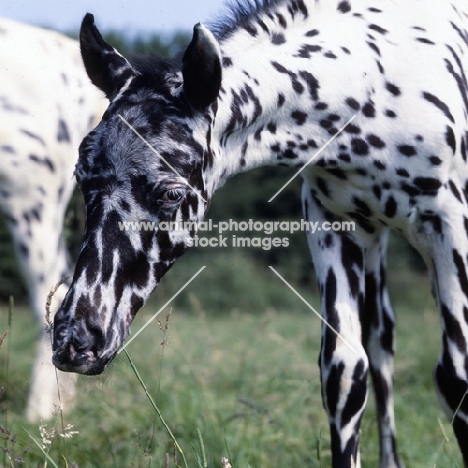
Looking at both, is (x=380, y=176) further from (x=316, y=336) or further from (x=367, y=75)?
(x=316, y=336)

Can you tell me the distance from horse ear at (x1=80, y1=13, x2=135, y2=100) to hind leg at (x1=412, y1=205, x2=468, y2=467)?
1.05 m

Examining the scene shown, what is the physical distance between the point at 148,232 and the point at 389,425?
5.00ft

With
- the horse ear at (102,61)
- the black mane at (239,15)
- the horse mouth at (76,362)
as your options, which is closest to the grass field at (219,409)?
the horse mouth at (76,362)

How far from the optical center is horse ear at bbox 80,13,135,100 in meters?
2.38

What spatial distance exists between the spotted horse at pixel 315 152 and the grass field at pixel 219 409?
26 cm

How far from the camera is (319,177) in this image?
2828mm

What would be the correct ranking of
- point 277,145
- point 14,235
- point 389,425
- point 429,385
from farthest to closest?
1. point 429,385
2. point 14,235
3. point 389,425
4. point 277,145

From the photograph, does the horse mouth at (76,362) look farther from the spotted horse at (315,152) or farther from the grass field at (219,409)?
the grass field at (219,409)

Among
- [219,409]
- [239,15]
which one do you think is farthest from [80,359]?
[219,409]

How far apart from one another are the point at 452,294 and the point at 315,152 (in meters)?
0.66

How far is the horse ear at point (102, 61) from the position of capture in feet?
7.82

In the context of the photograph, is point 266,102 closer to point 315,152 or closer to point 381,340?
point 315,152

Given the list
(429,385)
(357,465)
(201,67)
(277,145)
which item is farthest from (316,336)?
(201,67)

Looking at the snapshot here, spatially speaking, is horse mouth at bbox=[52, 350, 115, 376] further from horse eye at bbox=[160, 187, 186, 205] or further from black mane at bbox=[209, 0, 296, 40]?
black mane at bbox=[209, 0, 296, 40]
